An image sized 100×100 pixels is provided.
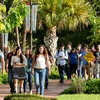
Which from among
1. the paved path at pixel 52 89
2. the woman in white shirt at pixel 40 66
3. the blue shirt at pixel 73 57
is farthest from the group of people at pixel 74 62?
the woman in white shirt at pixel 40 66

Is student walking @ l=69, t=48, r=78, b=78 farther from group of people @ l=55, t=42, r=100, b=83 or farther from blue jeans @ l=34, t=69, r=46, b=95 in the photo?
blue jeans @ l=34, t=69, r=46, b=95

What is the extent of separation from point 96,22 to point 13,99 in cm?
2042

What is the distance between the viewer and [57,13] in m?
29.1

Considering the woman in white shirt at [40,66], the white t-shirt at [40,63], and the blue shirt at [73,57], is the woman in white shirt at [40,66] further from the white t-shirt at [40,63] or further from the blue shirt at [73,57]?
the blue shirt at [73,57]

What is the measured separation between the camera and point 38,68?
16.0 metres

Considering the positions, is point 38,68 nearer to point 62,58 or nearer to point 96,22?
point 62,58

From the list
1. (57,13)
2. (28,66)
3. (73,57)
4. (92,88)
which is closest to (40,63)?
(28,66)

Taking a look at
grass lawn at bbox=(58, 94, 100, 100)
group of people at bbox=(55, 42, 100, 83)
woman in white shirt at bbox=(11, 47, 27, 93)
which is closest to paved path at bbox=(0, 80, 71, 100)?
group of people at bbox=(55, 42, 100, 83)

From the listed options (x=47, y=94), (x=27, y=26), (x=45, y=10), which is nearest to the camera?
(x=47, y=94)

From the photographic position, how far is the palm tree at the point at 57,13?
28.7 m

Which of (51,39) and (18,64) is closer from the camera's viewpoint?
(18,64)

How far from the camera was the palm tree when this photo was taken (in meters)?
28.7

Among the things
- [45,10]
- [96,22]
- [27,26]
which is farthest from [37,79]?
[96,22]

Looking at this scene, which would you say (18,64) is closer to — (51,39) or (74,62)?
(74,62)
